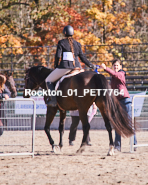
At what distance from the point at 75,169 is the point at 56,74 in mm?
2601

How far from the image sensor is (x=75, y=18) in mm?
21375

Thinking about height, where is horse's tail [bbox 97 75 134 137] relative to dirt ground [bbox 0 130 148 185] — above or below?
above

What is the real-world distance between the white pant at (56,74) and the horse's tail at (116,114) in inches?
33.9

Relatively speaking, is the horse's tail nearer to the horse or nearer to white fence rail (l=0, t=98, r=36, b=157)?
the horse

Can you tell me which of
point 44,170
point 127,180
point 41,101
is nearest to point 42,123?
point 41,101

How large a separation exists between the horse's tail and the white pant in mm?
861

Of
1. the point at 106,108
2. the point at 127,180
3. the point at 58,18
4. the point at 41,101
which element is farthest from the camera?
the point at 58,18

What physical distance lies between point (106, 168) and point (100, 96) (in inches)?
68.2

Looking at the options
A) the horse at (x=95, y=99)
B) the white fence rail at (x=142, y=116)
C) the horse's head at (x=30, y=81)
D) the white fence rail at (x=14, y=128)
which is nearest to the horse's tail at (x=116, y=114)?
the horse at (x=95, y=99)

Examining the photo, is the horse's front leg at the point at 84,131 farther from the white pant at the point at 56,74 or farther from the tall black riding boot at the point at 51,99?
the white pant at the point at 56,74

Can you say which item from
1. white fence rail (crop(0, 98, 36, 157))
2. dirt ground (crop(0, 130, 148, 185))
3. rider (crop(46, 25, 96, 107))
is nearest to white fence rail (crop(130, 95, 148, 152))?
dirt ground (crop(0, 130, 148, 185))

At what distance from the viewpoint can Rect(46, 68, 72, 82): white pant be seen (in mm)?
7344

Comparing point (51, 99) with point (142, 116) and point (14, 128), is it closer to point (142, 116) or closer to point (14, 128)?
point (14, 128)

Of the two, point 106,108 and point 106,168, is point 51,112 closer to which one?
point 106,108
